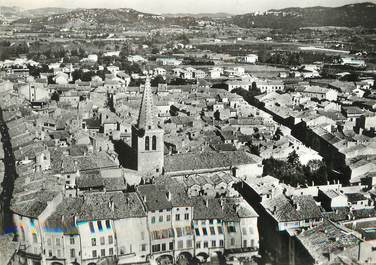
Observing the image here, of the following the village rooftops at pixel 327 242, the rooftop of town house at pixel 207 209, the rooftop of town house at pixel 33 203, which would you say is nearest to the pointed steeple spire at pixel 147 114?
the rooftop of town house at pixel 207 209

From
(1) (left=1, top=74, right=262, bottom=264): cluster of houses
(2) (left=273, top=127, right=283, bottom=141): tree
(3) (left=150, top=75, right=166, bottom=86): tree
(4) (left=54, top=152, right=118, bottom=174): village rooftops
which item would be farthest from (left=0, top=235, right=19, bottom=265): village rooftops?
(3) (left=150, top=75, right=166, bottom=86): tree

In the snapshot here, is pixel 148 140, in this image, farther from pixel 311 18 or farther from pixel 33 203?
pixel 311 18

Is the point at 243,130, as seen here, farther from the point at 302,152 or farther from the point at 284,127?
the point at 302,152

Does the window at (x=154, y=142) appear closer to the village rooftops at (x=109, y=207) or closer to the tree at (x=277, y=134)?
the village rooftops at (x=109, y=207)

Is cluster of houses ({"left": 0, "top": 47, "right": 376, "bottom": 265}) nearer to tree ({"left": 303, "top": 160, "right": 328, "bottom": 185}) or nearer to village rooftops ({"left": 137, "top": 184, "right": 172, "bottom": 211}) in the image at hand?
village rooftops ({"left": 137, "top": 184, "right": 172, "bottom": 211})

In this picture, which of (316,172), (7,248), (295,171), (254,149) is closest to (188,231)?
(7,248)

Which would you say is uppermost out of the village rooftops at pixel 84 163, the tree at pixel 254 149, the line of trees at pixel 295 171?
the village rooftops at pixel 84 163

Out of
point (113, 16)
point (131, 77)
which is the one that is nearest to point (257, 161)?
point (131, 77)
